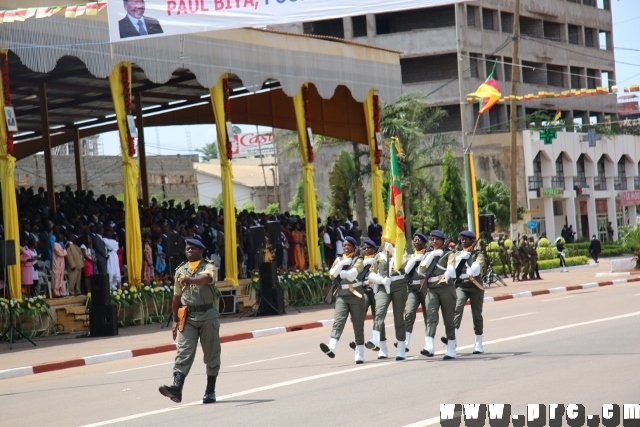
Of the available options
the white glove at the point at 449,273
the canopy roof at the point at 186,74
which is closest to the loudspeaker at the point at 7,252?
the canopy roof at the point at 186,74

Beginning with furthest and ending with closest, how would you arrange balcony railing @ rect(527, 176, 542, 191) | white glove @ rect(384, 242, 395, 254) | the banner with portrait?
1. balcony railing @ rect(527, 176, 542, 191)
2. white glove @ rect(384, 242, 395, 254)
3. the banner with portrait

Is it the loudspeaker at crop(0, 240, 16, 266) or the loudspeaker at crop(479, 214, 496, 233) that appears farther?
the loudspeaker at crop(479, 214, 496, 233)

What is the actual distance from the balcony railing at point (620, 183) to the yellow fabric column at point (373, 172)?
4178 centimetres

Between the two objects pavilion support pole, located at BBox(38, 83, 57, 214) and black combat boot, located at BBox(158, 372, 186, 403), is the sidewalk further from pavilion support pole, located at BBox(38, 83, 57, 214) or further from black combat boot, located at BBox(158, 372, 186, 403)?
pavilion support pole, located at BBox(38, 83, 57, 214)

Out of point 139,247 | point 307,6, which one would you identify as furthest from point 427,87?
point 307,6

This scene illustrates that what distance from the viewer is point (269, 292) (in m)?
27.8

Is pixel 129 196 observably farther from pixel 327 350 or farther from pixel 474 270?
pixel 474 270

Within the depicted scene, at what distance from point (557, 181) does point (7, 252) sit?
5002cm

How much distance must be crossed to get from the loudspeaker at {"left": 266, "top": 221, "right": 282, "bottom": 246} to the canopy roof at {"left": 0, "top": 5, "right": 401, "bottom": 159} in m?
4.08

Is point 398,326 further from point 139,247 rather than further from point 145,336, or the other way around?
point 139,247

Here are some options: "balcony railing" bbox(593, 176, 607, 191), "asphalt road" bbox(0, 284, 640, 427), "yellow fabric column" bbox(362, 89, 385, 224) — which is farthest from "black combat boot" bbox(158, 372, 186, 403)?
"balcony railing" bbox(593, 176, 607, 191)

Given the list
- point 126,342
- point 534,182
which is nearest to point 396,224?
point 126,342

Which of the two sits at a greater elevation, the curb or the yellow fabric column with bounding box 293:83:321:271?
the yellow fabric column with bounding box 293:83:321:271

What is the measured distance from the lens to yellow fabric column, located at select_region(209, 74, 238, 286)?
28516 millimetres
